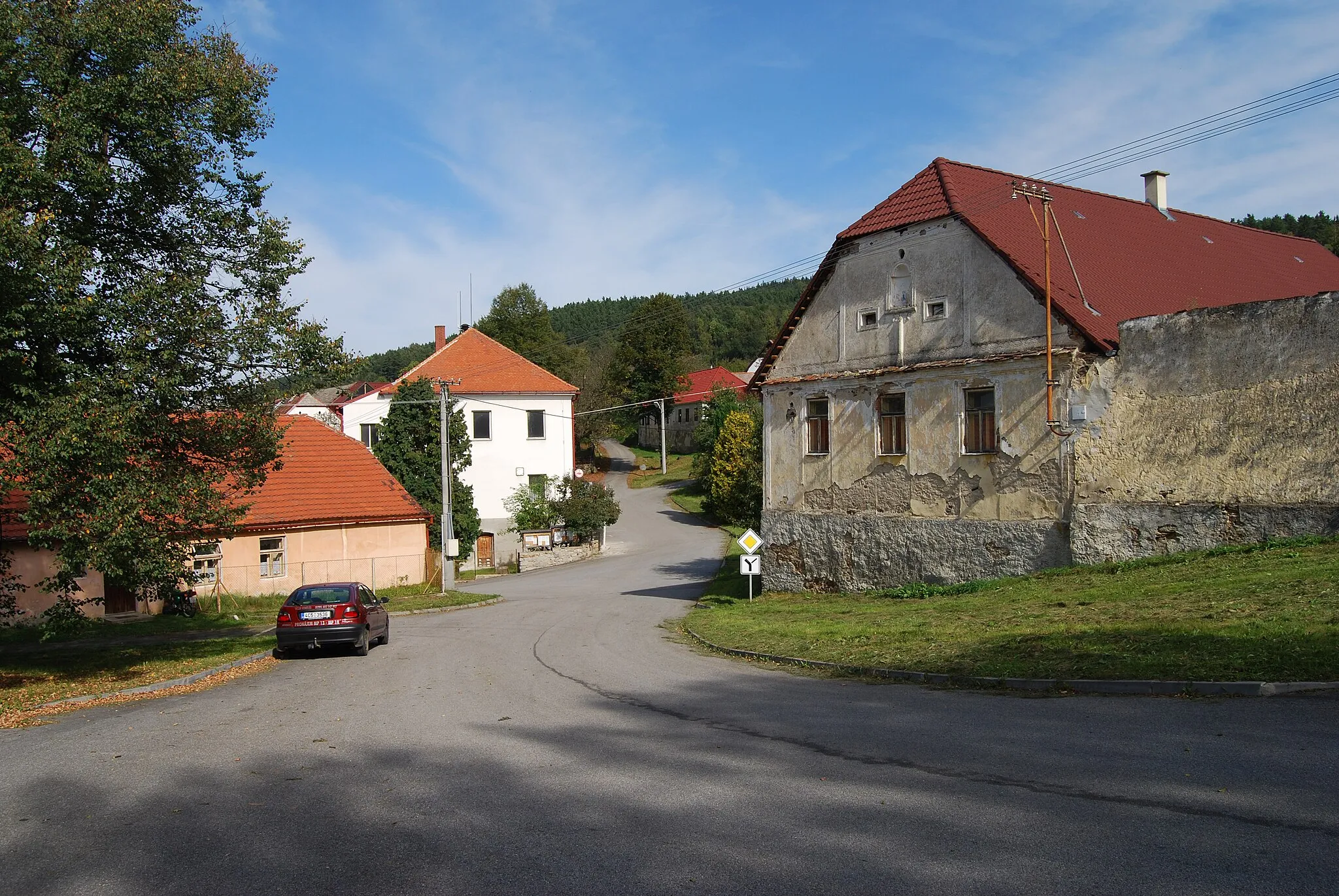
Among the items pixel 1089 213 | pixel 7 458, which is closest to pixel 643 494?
pixel 1089 213

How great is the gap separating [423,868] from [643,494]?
6136 centimetres

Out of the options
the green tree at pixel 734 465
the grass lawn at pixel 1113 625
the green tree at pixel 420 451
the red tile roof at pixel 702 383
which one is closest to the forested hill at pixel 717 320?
the red tile roof at pixel 702 383

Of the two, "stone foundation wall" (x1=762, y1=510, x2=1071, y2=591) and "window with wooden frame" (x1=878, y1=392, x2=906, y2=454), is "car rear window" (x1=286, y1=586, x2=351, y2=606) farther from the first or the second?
"window with wooden frame" (x1=878, y1=392, x2=906, y2=454)

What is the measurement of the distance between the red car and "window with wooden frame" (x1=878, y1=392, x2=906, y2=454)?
13003 millimetres

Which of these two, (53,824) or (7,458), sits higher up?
(7,458)

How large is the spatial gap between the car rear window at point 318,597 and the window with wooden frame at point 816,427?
506 inches

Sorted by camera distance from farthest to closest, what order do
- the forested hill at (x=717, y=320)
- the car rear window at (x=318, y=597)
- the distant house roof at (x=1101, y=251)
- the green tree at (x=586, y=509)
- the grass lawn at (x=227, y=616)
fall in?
the forested hill at (x=717, y=320) → the green tree at (x=586, y=509) → the grass lawn at (x=227, y=616) → the distant house roof at (x=1101, y=251) → the car rear window at (x=318, y=597)

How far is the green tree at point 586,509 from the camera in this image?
155ft

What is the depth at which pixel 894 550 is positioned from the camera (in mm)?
23859

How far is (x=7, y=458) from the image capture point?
13.4m

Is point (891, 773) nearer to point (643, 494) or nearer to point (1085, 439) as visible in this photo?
point (1085, 439)

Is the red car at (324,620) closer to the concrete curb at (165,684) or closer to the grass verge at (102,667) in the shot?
the concrete curb at (165,684)

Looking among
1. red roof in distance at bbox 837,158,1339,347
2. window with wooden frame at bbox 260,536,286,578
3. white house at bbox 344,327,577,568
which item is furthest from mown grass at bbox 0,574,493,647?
red roof in distance at bbox 837,158,1339,347

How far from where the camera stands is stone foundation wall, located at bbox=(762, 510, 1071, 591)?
20969 mm
